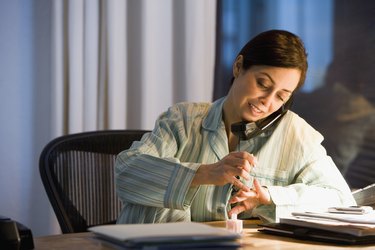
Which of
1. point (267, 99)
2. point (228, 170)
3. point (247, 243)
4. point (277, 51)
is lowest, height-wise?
point (247, 243)

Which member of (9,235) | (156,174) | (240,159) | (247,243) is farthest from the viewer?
(156,174)

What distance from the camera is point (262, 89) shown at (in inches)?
83.4

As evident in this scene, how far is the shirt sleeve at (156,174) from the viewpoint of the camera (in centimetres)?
197

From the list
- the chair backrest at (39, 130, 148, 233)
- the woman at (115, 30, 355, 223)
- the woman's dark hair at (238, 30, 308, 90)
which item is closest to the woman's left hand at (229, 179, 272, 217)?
the woman at (115, 30, 355, 223)

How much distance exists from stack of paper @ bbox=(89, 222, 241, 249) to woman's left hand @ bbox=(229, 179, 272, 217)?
0.77 m

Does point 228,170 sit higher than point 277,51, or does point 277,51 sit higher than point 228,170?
point 277,51

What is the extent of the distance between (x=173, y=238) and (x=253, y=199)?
91 centimetres

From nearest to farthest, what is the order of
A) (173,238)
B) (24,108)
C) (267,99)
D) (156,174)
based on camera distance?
(173,238)
(156,174)
(267,99)
(24,108)

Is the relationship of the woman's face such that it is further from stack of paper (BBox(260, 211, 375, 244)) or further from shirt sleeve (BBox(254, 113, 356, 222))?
stack of paper (BBox(260, 211, 375, 244))

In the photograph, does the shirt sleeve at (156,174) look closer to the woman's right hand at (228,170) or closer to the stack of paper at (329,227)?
the woman's right hand at (228,170)

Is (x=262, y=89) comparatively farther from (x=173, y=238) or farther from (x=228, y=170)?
(x=173, y=238)

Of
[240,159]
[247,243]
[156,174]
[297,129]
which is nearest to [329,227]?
[247,243]

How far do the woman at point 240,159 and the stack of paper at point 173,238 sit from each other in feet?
2.17

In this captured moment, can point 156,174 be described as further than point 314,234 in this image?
Yes
